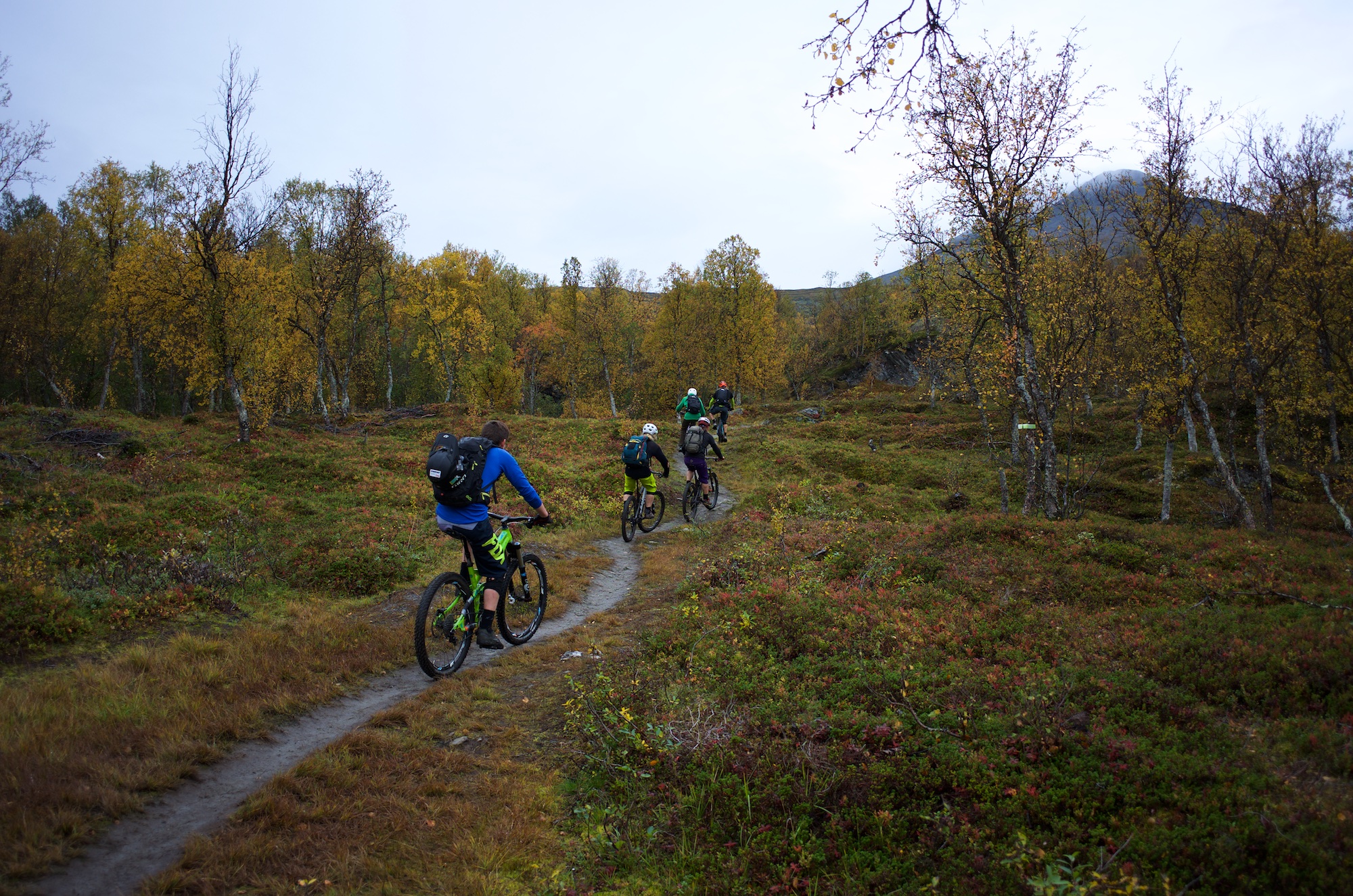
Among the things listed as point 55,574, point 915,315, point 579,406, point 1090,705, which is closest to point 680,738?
point 1090,705

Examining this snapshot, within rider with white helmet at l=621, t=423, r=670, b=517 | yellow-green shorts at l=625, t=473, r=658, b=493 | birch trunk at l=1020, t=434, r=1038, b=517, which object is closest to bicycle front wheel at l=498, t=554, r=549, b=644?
rider with white helmet at l=621, t=423, r=670, b=517

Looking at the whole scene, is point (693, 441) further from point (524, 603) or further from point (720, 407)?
point (720, 407)

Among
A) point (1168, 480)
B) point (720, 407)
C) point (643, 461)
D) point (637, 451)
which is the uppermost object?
point (720, 407)

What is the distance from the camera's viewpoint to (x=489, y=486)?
25.6ft

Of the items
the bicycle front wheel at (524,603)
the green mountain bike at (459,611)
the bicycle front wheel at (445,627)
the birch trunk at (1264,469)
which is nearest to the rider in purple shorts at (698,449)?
the bicycle front wheel at (524,603)

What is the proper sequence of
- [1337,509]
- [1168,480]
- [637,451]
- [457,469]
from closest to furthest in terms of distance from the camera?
[457,469] → [637,451] → [1337,509] → [1168,480]

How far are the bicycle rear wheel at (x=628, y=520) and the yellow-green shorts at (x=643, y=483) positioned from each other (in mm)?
329

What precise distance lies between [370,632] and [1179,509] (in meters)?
27.2

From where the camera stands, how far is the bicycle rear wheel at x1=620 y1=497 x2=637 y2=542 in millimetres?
15859

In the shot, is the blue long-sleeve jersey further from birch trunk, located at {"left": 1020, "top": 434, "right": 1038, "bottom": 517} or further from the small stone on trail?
→ birch trunk, located at {"left": 1020, "top": 434, "right": 1038, "bottom": 517}

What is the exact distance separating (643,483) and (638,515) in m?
0.87

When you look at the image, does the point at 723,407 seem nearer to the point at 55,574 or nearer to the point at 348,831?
the point at 55,574

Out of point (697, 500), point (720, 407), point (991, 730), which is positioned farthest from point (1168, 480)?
point (991, 730)

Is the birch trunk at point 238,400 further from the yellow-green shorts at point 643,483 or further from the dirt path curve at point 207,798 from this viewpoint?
the dirt path curve at point 207,798
